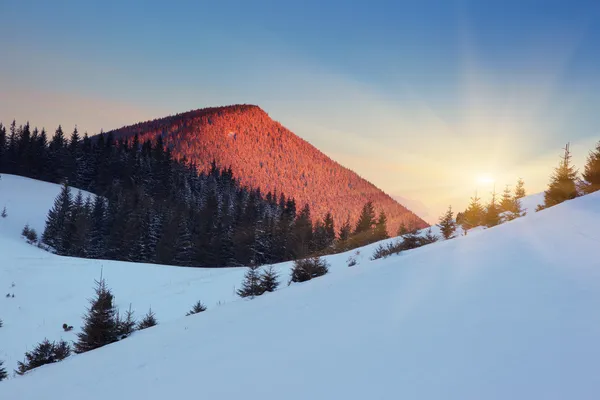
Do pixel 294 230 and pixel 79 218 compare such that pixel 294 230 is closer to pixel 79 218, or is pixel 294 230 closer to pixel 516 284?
pixel 79 218

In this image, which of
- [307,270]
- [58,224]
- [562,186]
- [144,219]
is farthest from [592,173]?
[58,224]

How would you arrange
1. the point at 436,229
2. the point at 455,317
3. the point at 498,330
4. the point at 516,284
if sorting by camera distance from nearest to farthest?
the point at 498,330 → the point at 455,317 → the point at 516,284 → the point at 436,229

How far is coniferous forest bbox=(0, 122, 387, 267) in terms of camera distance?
127 ft

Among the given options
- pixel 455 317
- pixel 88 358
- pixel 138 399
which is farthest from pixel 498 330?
pixel 88 358

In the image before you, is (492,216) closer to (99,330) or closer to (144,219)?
(99,330)

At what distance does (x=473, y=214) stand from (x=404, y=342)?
20167 mm

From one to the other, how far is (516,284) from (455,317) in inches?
55.0

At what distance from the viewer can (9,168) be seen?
2322 inches

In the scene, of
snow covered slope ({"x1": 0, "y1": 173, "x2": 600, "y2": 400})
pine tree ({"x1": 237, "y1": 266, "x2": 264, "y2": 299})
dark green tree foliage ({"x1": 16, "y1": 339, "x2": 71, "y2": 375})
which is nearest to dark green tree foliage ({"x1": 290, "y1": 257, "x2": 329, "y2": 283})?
pine tree ({"x1": 237, "y1": 266, "x2": 264, "y2": 299})

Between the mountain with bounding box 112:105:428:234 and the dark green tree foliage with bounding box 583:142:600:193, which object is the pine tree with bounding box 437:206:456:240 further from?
the mountain with bounding box 112:105:428:234

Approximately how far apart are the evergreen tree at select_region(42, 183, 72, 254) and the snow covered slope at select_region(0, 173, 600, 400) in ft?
120

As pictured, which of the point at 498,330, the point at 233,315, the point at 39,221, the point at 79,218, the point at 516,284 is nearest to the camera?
the point at 498,330

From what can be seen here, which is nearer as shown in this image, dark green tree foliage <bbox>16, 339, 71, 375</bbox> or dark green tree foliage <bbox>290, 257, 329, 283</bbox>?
dark green tree foliage <bbox>16, 339, 71, 375</bbox>

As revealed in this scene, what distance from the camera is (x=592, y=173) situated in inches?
549
